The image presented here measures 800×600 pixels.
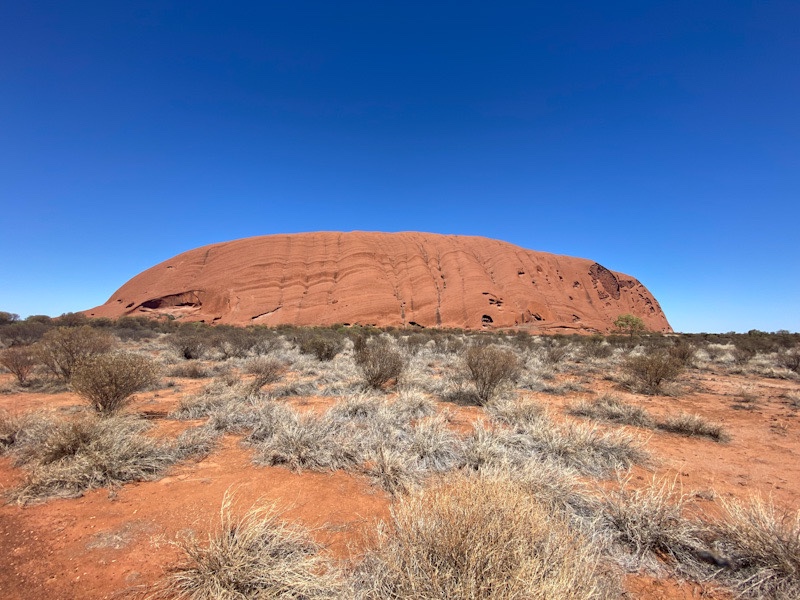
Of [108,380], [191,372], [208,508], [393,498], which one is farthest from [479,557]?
[191,372]

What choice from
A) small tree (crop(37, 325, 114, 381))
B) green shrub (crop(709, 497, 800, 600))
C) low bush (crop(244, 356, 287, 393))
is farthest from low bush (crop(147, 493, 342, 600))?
small tree (crop(37, 325, 114, 381))

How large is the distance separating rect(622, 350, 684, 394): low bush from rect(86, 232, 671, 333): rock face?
3910 cm

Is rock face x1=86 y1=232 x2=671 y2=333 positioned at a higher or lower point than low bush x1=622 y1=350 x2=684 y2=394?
higher

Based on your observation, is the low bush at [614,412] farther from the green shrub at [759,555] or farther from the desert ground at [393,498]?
the green shrub at [759,555]

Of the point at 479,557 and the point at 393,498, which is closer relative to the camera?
the point at 479,557

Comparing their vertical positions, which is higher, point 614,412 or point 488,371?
point 488,371

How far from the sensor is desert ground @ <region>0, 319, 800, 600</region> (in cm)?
213

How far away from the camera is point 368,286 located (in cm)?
5369

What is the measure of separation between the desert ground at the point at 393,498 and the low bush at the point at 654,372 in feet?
4.90

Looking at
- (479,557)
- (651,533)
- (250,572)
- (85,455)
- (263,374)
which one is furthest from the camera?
(263,374)

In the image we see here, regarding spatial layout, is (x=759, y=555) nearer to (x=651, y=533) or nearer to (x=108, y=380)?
(x=651, y=533)

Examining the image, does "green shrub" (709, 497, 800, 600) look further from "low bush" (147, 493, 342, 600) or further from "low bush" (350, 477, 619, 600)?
"low bush" (147, 493, 342, 600)

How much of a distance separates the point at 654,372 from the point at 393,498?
9210 millimetres

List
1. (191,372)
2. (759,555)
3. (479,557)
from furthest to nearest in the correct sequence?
(191,372)
(759,555)
(479,557)
